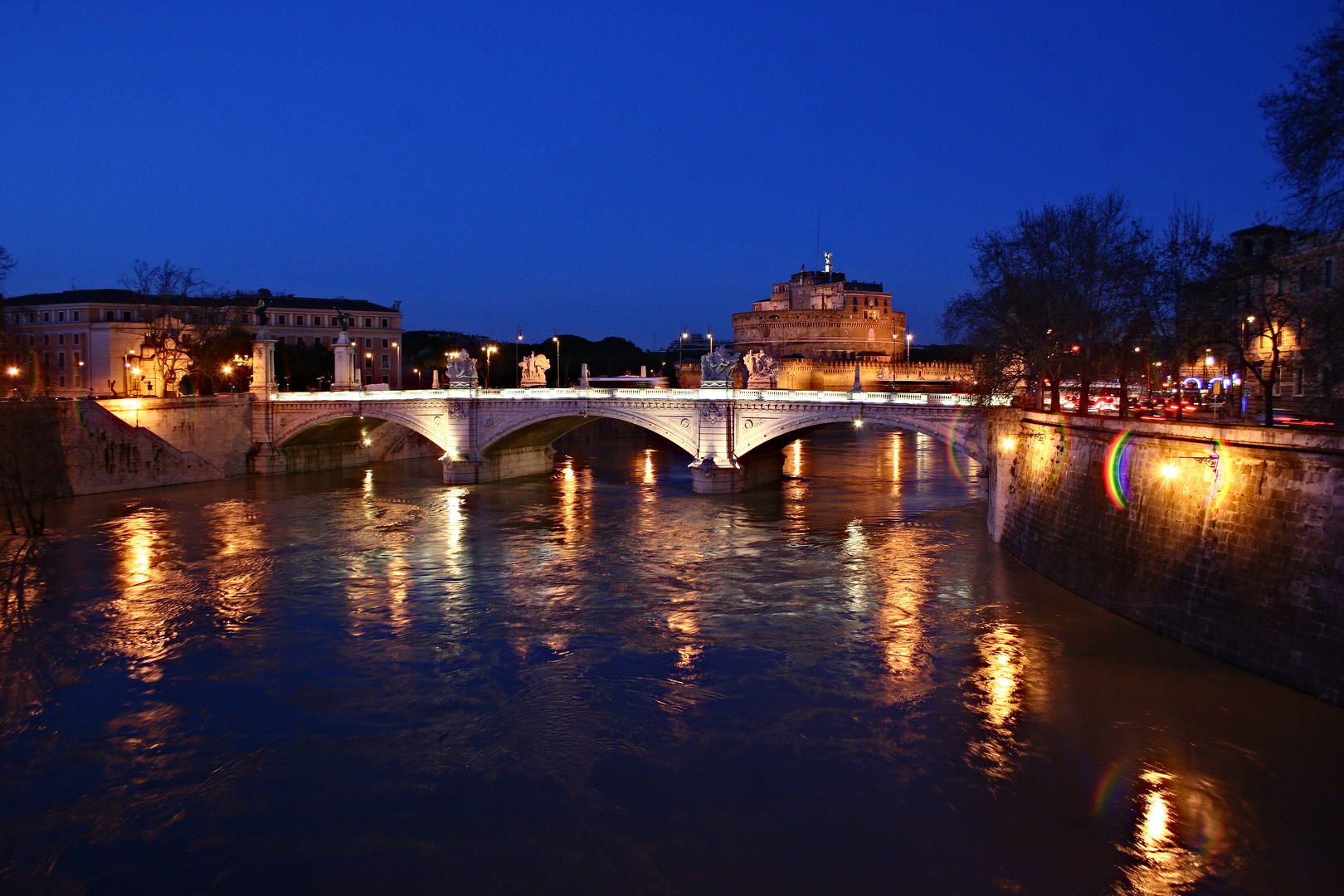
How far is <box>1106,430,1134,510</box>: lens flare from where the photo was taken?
56.0 ft

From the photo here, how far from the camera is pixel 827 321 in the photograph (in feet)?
312

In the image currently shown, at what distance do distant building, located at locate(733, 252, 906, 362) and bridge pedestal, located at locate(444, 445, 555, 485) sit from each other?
4984 cm

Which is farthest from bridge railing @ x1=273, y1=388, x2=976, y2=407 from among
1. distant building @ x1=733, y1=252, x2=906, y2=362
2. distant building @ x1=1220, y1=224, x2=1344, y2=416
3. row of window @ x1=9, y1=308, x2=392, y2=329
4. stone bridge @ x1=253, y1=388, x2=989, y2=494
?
distant building @ x1=733, y1=252, x2=906, y2=362

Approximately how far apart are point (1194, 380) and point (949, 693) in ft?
103

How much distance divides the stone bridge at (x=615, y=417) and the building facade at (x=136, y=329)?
373 inches

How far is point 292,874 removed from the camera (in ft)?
30.6

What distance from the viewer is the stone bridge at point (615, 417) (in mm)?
31797

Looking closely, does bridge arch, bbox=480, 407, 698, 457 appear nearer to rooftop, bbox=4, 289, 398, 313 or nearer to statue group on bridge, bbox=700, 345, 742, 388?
statue group on bridge, bbox=700, 345, 742, 388

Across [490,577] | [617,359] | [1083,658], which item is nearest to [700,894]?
[1083,658]

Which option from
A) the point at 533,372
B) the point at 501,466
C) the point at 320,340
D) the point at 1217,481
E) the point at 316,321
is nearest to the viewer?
the point at 1217,481

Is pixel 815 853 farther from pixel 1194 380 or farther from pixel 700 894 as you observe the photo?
pixel 1194 380

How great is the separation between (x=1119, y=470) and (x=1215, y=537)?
142 inches

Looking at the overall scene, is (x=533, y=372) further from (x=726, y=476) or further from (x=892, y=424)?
(x=892, y=424)

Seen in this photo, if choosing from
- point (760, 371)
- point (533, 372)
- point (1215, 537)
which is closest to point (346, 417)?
point (533, 372)
